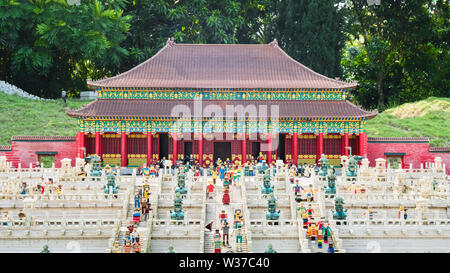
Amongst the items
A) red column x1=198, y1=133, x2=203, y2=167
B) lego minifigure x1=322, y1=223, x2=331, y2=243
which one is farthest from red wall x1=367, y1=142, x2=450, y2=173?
lego minifigure x1=322, y1=223, x2=331, y2=243

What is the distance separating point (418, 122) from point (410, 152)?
14236 mm

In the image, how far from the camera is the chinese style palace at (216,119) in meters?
49.1

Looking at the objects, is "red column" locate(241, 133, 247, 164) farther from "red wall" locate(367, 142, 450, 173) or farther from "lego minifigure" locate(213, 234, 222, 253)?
"lego minifigure" locate(213, 234, 222, 253)

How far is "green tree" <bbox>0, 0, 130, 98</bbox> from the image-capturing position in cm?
6488

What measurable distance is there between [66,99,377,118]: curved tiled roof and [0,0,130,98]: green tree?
16959mm

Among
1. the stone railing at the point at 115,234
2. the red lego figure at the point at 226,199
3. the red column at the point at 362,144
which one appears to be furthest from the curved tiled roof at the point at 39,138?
the red column at the point at 362,144

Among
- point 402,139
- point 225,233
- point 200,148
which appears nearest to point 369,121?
point 402,139

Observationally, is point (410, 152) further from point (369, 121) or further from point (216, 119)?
point (216, 119)

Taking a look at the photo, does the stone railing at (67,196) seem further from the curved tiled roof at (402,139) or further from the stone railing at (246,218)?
the curved tiled roof at (402,139)

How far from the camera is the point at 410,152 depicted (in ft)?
166

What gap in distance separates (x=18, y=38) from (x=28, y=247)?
47.3 metres

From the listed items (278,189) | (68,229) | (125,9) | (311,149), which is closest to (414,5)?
(311,149)

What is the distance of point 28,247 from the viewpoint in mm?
27812
